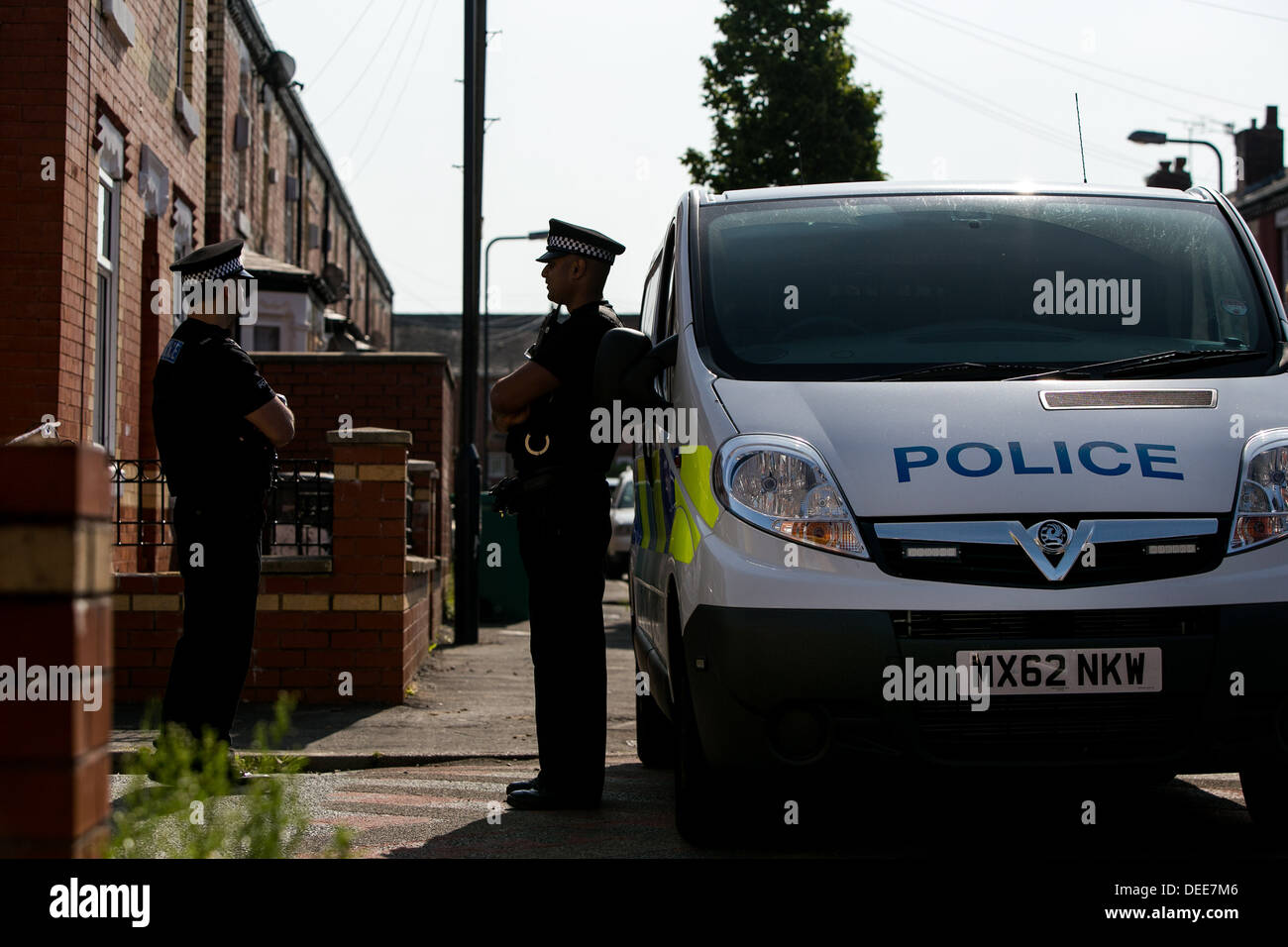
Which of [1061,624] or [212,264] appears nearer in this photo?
[1061,624]

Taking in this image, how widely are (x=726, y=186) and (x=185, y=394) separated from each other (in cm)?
2412

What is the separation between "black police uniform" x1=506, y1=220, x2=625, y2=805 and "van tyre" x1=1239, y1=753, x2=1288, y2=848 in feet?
7.01

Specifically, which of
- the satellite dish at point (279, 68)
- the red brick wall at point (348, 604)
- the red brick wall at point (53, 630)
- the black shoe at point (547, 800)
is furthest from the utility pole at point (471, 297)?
the satellite dish at point (279, 68)

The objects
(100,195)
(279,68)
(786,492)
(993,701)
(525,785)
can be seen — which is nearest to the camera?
(993,701)

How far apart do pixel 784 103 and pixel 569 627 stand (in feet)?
85.5

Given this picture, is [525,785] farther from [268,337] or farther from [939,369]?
[268,337]

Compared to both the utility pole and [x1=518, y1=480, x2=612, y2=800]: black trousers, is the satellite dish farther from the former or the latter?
[x1=518, y1=480, x2=612, y2=800]: black trousers

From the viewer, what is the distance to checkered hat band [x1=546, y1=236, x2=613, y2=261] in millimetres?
5426

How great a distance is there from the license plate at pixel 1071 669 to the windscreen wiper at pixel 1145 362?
0.88 metres

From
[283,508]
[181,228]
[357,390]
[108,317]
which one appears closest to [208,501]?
[283,508]

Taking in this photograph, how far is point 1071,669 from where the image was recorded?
3994 millimetres

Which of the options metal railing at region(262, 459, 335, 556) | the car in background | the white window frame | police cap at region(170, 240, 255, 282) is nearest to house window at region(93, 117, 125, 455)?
the white window frame

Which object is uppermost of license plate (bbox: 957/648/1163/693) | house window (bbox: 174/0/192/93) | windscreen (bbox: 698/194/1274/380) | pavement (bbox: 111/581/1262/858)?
house window (bbox: 174/0/192/93)
